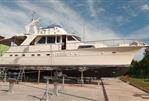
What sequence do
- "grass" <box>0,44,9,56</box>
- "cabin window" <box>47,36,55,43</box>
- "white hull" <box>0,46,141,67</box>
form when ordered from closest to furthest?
"white hull" <box>0,46,141,67</box> → "cabin window" <box>47,36,55,43</box> → "grass" <box>0,44,9,56</box>

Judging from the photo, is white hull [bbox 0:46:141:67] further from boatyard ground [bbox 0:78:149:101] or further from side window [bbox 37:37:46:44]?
boatyard ground [bbox 0:78:149:101]

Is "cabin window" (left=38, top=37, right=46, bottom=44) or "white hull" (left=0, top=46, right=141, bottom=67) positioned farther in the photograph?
"cabin window" (left=38, top=37, right=46, bottom=44)

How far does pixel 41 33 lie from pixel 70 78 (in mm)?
5086

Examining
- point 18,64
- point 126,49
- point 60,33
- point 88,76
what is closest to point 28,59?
point 18,64

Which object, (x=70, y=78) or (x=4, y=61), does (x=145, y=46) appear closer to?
(x=70, y=78)

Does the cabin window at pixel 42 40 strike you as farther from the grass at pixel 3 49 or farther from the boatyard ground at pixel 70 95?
the boatyard ground at pixel 70 95

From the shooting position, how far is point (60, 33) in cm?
2662

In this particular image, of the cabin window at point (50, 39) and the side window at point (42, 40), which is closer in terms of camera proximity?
the cabin window at point (50, 39)

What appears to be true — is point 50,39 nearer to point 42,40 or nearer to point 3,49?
point 42,40

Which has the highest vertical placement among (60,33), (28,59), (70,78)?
(60,33)

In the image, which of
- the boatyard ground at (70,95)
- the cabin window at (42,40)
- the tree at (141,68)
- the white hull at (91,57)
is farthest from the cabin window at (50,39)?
the tree at (141,68)

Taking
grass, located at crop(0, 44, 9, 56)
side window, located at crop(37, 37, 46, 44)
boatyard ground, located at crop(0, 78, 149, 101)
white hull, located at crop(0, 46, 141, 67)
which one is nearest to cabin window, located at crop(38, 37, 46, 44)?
side window, located at crop(37, 37, 46, 44)

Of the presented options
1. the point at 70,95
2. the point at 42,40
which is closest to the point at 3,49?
the point at 42,40

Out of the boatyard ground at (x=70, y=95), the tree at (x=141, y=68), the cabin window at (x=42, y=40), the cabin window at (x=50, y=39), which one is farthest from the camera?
the tree at (x=141, y=68)
